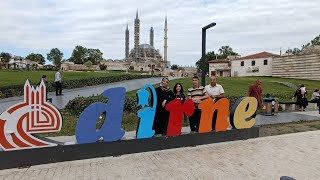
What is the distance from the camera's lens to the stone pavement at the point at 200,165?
5.73 metres

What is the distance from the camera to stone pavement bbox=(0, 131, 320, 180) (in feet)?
18.8

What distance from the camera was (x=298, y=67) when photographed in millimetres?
53312

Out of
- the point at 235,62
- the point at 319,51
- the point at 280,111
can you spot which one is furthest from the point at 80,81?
the point at 235,62

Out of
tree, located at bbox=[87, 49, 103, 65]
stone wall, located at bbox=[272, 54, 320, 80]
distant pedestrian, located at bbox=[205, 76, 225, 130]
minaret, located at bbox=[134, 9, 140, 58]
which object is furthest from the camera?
minaret, located at bbox=[134, 9, 140, 58]

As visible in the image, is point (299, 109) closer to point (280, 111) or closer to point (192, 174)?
point (280, 111)

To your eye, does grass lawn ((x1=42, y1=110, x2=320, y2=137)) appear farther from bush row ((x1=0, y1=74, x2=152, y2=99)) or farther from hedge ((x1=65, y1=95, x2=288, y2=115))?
bush row ((x1=0, y1=74, x2=152, y2=99))

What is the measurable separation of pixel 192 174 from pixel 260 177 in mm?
1258

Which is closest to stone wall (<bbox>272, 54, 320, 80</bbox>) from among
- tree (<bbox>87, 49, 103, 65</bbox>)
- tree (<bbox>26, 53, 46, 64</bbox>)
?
tree (<bbox>87, 49, 103, 65</bbox>)

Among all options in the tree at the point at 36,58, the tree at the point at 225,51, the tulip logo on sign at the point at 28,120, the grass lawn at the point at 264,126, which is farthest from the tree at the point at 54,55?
the tulip logo on sign at the point at 28,120

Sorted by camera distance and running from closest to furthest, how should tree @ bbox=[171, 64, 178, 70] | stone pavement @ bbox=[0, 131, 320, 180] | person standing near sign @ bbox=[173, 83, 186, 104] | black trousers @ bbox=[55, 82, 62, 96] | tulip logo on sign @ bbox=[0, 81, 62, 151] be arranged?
stone pavement @ bbox=[0, 131, 320, 180], tulip logo on sign @ bbox=[0, 81, 62, 151], person standing near sign @ bbox=[173, 83, 186, 104], black trousers @ bbox=[55, 82, 62, 96], tree @ bbox=[171, 64, 178, 70]

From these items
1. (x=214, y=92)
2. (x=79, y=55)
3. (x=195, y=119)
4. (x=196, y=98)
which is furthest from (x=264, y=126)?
(x=79, y=55)

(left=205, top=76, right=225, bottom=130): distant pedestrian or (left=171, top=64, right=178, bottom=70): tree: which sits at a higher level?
(left=171, top=64, right=178, bottom=70): tree

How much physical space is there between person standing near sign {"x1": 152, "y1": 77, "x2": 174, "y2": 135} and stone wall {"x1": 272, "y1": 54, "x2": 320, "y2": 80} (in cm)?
4979

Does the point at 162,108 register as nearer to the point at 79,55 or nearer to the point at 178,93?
the point at 178,93
